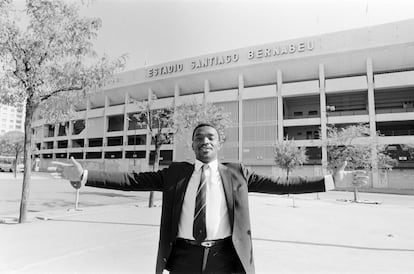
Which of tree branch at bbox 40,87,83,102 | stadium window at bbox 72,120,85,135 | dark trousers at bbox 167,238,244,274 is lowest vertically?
dark trousers at bbox 167,238,244,274

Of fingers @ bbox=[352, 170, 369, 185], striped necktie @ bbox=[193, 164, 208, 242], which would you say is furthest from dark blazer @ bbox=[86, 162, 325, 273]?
fingers @ bbox=[352, 170, 369, 185]

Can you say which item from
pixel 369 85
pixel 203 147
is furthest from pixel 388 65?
pixel 203 147

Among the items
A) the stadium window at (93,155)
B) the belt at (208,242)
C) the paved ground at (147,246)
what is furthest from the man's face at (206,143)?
the stadium window at (93,155)

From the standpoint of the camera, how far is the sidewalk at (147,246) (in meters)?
4.17

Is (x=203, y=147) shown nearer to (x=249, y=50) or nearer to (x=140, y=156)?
(x=249, y=50)

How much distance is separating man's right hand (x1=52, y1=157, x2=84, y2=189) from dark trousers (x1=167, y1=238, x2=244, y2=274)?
87 centimetres

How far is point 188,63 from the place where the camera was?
126ft

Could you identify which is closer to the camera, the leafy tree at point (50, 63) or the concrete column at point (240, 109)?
the leafy tree at point (50, 63)

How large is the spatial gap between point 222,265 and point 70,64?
7056 mm

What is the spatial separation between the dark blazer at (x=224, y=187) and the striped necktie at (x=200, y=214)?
4.6 inches

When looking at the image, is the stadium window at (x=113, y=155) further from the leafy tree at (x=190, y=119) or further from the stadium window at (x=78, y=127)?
the leafy tree at (x=190, y=119)

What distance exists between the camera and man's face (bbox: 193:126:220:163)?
2057 millimetres

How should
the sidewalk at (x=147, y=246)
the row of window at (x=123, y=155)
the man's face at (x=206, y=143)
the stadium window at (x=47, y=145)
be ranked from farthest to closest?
the stadium window at (x=47, y=145)
the row of window at (x=123, y=155)
the sidewalk at (x=147, y=246)
the man's face at (x=206, y=143)

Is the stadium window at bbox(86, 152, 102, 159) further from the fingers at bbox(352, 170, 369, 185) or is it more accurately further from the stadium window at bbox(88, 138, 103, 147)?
the fingers at bbox(352, 170, 369, 185)
